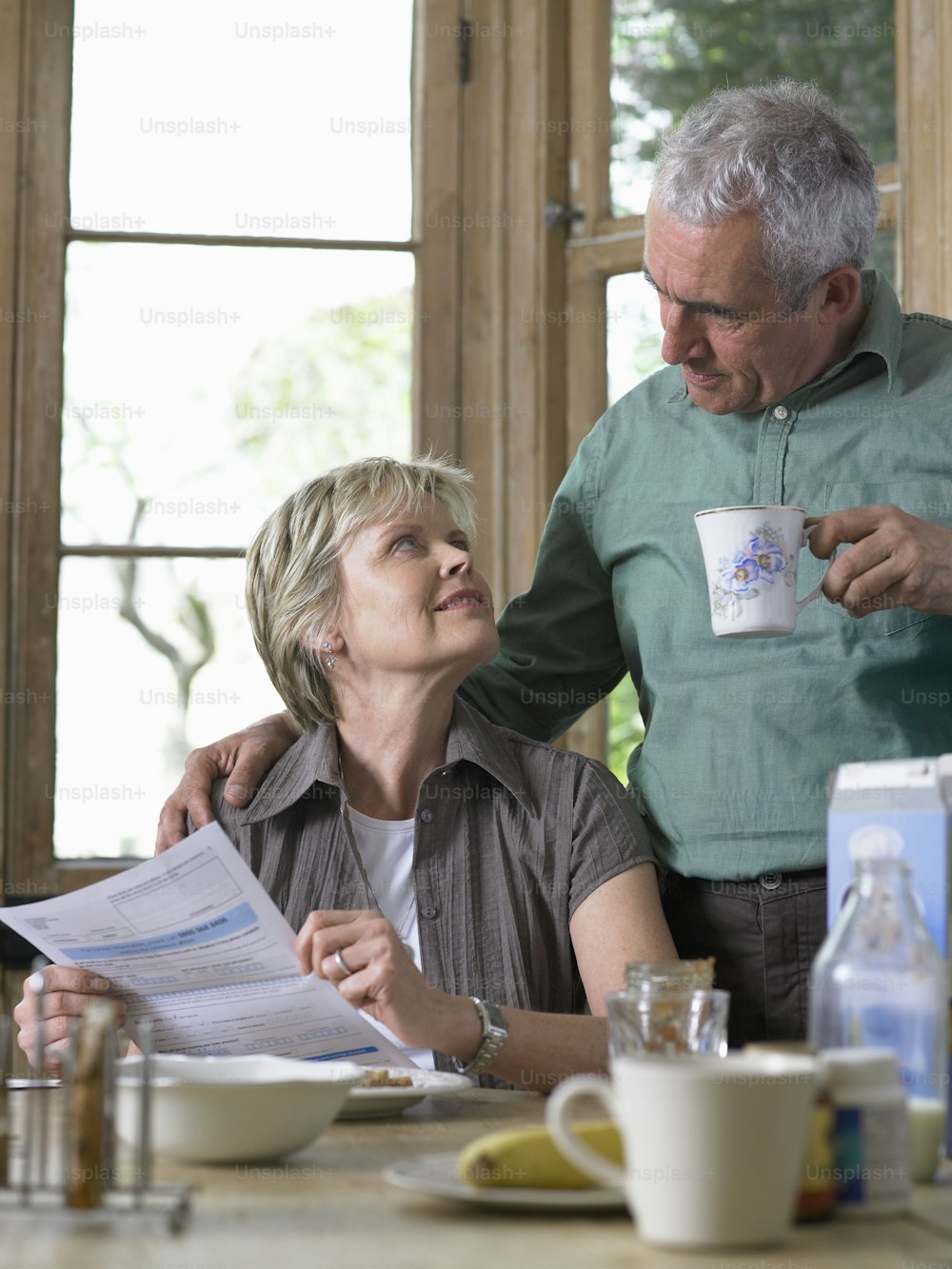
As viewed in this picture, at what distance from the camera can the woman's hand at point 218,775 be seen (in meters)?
1.78

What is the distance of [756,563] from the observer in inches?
56.8

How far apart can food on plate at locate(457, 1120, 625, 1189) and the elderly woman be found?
2.34 feet

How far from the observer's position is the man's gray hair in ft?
5.79

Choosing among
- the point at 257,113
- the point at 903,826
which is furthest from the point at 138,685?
the point at 903,826

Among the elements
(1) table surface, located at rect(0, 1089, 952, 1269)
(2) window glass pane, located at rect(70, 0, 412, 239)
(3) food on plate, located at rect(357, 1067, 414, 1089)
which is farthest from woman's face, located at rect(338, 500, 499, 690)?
(2) window glass pane, located at rect(70, 0, 412, 239)

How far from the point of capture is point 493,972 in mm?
1737

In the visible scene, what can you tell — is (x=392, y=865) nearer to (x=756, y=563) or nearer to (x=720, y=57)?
(x=756, y=563)

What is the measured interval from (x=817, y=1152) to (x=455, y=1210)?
0.21m

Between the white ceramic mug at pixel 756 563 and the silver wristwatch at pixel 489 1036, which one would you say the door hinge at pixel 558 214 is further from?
the silver wristwatch at pixel 489 1036

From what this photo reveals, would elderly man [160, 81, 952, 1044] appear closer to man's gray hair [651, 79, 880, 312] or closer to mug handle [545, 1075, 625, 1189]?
man's gray hair [651, 79, 880, 312]

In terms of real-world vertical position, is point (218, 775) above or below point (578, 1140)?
above

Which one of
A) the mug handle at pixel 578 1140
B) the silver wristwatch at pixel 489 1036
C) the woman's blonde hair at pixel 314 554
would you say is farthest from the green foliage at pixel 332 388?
the mug handle at pixel 578 1140

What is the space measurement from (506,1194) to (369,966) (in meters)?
0.46

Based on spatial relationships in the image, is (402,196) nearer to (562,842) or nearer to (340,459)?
(340,459)
